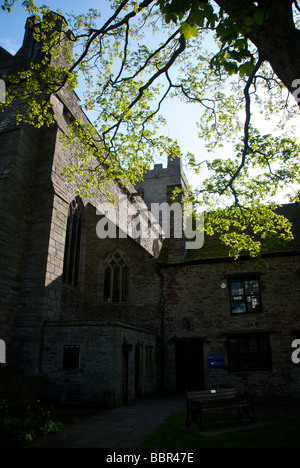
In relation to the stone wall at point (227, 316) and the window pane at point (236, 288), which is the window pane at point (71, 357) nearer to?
the stone wall at point (227, 316)

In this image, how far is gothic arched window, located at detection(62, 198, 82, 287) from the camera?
1609cm

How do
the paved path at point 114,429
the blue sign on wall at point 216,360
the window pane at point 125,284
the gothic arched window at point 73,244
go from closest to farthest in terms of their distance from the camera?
the paved path at point 114,429 < the blue sign on wall at point 216,360 < the gothic arched window at point 73,244 < the window pane at point 125,284

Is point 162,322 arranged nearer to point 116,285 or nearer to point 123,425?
point 116,285

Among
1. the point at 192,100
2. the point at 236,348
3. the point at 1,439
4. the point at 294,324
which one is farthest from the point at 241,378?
the point at 192,100

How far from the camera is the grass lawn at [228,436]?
5.99 m

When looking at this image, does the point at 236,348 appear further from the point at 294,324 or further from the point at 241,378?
the point at 294,324

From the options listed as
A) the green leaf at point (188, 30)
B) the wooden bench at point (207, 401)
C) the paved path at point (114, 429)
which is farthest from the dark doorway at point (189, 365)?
the green leaf at point (188, 30)

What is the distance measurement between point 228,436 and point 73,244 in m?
12.4

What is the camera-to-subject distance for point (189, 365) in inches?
577

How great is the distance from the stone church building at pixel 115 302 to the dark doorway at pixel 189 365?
45 mm

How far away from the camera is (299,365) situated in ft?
42.8

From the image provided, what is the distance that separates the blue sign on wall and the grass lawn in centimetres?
561

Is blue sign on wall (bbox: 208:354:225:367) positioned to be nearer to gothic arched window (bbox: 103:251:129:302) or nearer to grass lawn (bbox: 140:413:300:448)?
gothic arched window (bbox: 103:251:129:302)

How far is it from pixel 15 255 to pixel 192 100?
9400 mm
